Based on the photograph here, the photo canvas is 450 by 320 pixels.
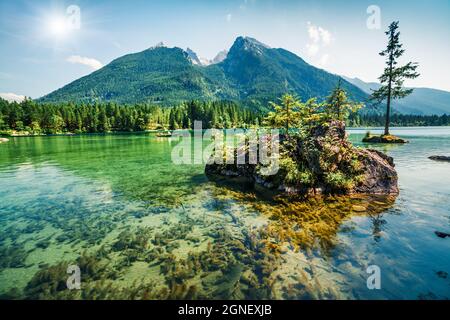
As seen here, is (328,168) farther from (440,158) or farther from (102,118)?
(102,118)

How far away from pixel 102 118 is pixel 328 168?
146 metres

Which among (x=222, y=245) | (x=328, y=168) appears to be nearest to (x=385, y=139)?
(x=328, y=168)

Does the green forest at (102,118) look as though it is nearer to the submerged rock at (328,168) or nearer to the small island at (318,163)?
the small island at (318,163)

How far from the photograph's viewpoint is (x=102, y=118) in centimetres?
13275

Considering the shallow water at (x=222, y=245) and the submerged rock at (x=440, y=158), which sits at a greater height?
the submerged rock at (x=440, y=158)

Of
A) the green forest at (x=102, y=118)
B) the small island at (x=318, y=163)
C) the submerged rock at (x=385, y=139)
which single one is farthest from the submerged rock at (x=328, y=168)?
the green forest at (x=102, y=118)

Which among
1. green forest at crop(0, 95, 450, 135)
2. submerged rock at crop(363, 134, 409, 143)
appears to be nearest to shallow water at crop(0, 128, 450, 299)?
submerged rock at crop(363, 134, 409, 143)

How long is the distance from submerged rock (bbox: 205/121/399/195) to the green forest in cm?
9663

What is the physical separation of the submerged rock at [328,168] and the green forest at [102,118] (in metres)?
96.6

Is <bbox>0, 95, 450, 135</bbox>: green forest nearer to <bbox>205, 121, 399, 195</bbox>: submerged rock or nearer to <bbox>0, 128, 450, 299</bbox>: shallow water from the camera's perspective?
<bbox>205, 121, 399, 195</bbox>: submerged rock

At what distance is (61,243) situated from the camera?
9.53m

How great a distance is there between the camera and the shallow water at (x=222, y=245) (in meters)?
6.59

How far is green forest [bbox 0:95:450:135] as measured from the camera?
113 metres

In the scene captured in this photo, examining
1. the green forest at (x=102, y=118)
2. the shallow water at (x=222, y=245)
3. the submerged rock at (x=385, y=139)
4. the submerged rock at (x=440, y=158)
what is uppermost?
the green forest at (x=102, y=118)
